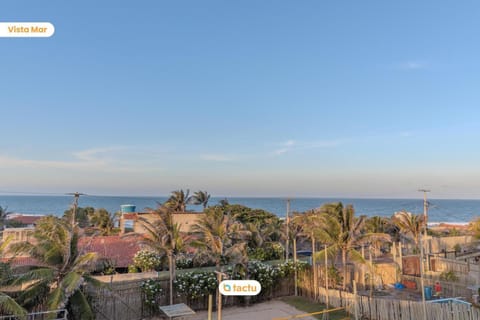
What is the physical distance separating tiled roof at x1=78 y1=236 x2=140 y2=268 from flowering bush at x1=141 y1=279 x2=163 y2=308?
525cm

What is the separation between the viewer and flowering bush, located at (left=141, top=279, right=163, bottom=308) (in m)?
15.0

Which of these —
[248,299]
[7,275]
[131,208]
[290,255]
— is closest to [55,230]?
[7,275]

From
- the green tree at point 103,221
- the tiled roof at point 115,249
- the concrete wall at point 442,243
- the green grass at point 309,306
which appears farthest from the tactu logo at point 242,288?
the green tree at point 103,221

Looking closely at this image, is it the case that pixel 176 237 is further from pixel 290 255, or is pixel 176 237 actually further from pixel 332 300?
pixel 290 255

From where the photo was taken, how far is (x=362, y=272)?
A: 19844mm

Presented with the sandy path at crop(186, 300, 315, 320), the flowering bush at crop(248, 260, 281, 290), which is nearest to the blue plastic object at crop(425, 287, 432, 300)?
the sandy path at crop(186, 300, 315, 320)

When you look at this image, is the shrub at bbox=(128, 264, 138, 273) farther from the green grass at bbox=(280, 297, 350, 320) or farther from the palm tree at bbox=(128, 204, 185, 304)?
the green grass at bbox=(280, 297, 350, 320)

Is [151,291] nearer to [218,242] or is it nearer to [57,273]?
[57,273]

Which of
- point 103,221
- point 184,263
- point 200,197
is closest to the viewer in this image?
point 184,263

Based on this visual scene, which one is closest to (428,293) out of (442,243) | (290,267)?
(290,267)

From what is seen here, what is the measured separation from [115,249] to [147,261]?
5.69 metres

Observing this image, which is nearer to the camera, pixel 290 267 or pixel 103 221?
pixel 290 267

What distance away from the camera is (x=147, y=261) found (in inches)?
776

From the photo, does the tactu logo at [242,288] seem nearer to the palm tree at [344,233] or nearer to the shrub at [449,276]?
the palm tree at [344,233]
